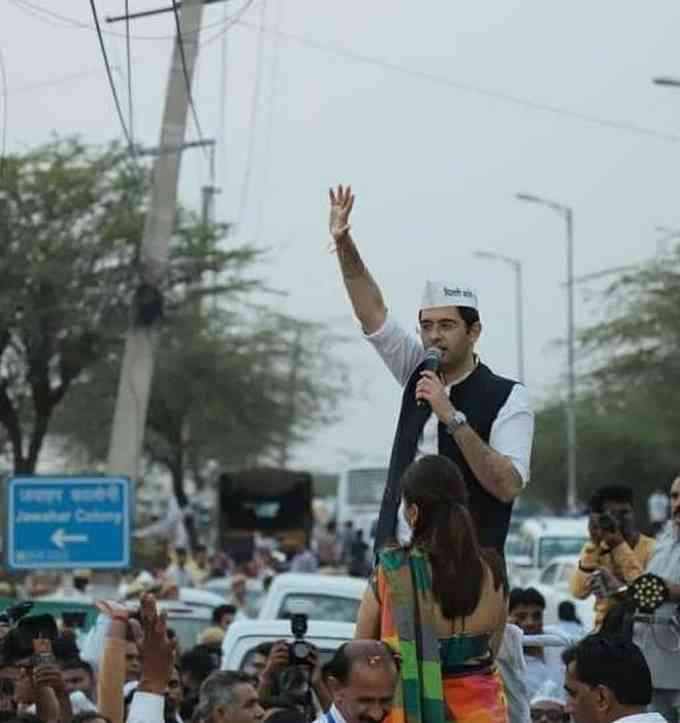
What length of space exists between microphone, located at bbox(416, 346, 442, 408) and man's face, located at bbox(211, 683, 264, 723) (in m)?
2.08

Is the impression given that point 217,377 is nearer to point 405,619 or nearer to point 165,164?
point 165,164

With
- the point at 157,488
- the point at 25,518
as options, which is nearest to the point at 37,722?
the point at 25,518

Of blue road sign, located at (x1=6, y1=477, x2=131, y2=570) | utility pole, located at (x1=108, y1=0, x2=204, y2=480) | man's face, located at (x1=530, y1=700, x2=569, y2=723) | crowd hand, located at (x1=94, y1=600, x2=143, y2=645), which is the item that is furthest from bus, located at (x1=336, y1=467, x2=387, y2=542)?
crowd hand, located at (x1=94, y1=600, x2=143, y2=645)

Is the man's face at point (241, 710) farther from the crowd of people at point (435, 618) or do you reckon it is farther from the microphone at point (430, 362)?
the microphone at point (430, 362)

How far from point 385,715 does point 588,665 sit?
958 mm

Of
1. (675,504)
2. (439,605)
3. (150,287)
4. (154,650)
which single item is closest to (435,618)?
(439,605)

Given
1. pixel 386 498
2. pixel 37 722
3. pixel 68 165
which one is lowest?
pixel 37 722

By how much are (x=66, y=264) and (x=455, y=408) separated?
3077 cm

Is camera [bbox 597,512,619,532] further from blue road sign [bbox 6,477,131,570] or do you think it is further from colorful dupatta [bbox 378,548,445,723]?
blue road sign [bbox 6,477,131,570]

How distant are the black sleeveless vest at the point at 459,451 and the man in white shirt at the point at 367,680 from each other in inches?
29.0

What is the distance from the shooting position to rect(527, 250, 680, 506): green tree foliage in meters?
59.3

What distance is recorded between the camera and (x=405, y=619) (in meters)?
7.55

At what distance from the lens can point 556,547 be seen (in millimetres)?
32719

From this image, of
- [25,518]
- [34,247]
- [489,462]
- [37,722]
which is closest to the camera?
[489,462]
